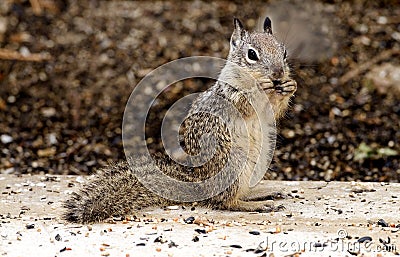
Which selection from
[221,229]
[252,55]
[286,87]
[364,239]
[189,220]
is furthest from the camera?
[252,55]

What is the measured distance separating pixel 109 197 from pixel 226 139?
2.22 feet

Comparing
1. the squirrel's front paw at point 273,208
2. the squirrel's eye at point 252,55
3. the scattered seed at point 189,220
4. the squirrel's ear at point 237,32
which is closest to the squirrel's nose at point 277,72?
the squirrel's eye at point 252,55

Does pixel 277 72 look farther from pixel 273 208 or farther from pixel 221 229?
pixel 221 229

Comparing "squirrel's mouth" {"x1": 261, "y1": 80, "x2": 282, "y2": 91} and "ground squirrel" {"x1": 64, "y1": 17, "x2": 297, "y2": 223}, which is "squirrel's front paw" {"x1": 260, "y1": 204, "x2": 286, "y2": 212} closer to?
"ground squirrel" {"x1": 64, "y1": 17, "x2": 297, "y2": 223}

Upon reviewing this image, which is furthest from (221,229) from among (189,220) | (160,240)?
(160,240)

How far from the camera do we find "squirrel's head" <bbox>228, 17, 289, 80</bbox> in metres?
3.97

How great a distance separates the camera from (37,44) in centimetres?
722

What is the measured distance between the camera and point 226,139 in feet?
12.7

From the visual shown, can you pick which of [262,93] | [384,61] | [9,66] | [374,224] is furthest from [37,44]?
[374,224]

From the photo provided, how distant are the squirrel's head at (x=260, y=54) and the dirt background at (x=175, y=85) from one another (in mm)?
1439

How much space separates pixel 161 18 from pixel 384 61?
7.55ft

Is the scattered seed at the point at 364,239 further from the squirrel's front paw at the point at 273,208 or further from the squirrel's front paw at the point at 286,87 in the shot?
the squirrel's front paw at the point at 286,87

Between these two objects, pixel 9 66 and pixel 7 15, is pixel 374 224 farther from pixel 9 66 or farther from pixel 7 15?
pixel 7 15

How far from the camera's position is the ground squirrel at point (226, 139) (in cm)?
389
